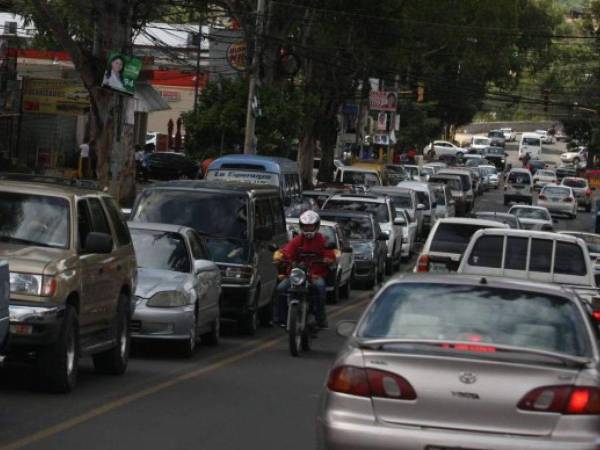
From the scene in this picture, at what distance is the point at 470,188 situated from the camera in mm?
69438

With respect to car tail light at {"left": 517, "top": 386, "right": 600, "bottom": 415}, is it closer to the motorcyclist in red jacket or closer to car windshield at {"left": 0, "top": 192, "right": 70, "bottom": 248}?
car windshield at {"left": 0, "top": 192, "right": 70, "bottom": 248}

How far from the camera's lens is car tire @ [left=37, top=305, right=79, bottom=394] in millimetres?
13195

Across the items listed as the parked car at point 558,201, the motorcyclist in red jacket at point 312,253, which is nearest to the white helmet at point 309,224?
the motorcyclist in red jacket at point 312,253

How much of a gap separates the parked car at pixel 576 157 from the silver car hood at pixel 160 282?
114m

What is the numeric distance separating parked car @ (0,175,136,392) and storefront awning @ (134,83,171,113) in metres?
52.6

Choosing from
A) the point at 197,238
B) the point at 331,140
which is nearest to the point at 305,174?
the point at 331,140

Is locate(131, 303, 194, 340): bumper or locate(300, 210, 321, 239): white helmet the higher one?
locate(300, 210, 321, 239): white helmet

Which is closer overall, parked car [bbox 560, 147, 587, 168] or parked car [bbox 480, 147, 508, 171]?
parked car [bbox 480, 147, 508, 171]

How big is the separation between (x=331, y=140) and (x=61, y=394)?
173 feet

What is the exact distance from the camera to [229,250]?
21.7 metres

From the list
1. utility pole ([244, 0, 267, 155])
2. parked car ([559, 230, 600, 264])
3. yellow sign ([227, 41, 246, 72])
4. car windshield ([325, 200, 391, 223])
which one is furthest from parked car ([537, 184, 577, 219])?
parked car ([559, 230, 600, 264])

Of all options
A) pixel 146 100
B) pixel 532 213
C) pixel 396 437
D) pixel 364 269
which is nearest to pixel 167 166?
pixel 146 100

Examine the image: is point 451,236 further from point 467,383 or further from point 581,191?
point 581,191

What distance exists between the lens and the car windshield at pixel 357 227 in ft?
108
